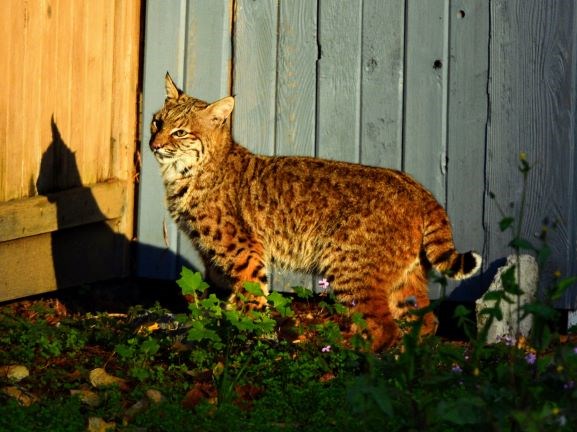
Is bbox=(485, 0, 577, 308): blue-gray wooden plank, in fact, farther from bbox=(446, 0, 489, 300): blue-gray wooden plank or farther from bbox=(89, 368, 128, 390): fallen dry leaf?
bbox=(89, 368, 128, 390): fallen dry leaf

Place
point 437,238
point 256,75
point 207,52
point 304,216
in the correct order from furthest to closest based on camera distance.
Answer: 1. point 207,52
2. point 256,75
3. point 304,216
4. point 437,238

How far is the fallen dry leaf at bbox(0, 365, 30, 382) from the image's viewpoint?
467cm

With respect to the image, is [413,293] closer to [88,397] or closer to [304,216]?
[304,216]

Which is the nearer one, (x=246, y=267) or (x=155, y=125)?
(x=246, y=267)

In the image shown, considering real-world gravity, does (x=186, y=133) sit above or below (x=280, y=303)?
above

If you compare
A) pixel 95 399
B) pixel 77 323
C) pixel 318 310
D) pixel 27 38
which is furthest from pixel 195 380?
pixel 27 38

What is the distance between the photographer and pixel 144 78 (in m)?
6.93

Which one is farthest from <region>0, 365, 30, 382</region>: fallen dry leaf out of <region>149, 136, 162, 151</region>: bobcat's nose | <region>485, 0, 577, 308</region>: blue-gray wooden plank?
<region>485, 0, 577, 308</region>: blue-gray wooden plank

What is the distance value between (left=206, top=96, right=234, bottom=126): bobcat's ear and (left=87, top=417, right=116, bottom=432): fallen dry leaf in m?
2.52

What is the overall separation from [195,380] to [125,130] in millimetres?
2606

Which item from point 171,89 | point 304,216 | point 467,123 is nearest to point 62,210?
point 171,89

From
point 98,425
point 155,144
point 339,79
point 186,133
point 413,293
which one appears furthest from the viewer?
point 339,79

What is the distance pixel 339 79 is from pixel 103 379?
8.59ft

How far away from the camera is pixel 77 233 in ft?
21.8
